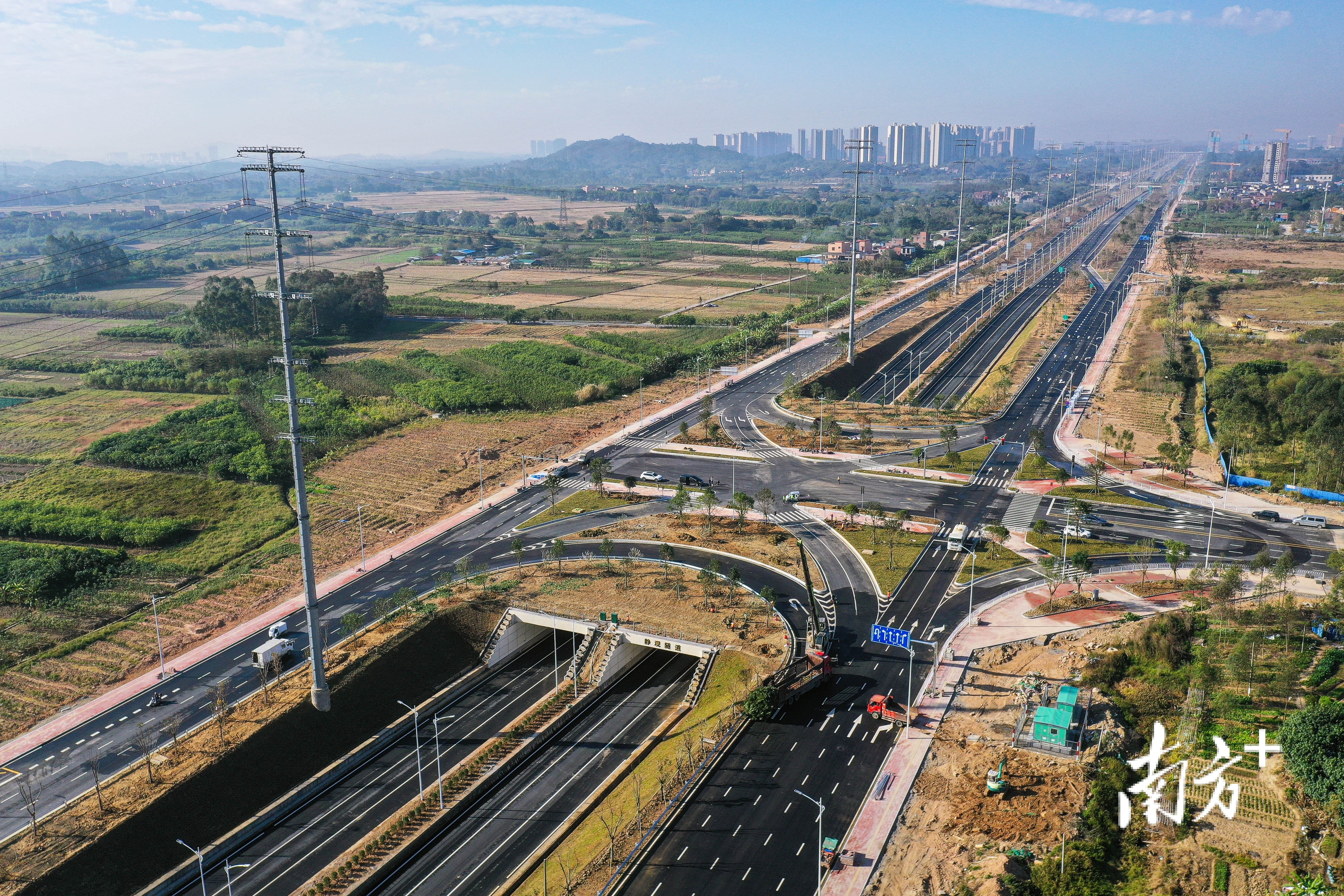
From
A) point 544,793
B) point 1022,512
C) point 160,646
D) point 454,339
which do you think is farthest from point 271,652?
point 454,339

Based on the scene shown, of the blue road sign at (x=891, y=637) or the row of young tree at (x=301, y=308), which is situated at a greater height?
the row of young tree at (x=301, y=308)

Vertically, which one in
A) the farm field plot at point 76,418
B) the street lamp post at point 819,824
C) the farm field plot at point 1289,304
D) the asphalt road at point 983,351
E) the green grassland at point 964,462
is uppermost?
the farm field plot at point 1289,304

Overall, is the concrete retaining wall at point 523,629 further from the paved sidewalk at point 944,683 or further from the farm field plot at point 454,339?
the farm field plot at point 454,339

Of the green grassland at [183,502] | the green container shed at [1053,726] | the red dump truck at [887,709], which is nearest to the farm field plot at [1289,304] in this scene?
the green grassland at [183,502]

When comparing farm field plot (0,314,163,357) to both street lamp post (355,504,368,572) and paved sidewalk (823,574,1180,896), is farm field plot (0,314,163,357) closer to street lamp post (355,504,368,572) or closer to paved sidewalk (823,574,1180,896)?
street lamp post (355,504,368,572)

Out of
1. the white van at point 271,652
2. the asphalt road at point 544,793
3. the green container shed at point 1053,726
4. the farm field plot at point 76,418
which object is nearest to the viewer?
the asphalt road at point 544,793

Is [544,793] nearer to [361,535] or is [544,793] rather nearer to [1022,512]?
[361,535]

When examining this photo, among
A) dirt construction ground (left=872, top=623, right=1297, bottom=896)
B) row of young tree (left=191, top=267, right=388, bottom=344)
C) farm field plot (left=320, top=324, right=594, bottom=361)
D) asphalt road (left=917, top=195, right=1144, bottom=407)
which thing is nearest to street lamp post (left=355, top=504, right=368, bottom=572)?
dirt construction ground (left=872, top=623, right=1297, bottom=896)
